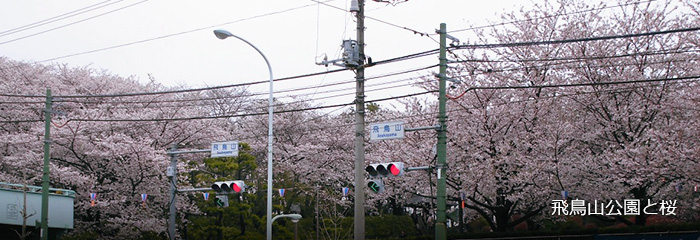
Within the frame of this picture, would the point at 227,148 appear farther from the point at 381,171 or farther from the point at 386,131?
the point at 381,171

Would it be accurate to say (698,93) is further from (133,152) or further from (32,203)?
(32,203)

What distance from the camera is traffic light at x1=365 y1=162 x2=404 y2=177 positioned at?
18109 millimetres

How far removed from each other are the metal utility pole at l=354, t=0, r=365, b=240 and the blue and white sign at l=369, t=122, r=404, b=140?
0.36m

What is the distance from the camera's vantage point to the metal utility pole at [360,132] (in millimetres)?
18750

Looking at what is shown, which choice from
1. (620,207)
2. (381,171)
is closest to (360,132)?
(381,171)

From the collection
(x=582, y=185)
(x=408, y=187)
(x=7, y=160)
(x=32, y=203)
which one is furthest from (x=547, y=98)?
(x=7, y=160)

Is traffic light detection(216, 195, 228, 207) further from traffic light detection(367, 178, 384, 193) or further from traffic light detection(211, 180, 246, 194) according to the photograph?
traffic light detection(367, 178, 384, 193)

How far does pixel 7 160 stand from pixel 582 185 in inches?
1024

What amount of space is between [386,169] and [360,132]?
56.2 inches

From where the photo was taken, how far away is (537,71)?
91.7 feet

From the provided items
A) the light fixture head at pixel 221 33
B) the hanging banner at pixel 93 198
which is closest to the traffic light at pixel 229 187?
the light fixture head at pixel 221 33

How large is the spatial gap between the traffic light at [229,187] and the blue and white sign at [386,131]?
5.38 m

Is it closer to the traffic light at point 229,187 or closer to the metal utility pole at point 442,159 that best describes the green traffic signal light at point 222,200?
the traffic light at point 229,187

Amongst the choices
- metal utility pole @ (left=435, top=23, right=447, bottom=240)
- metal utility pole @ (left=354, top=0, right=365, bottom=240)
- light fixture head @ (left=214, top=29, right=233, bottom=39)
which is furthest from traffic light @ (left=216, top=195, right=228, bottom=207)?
metal utility pole @ (left=435, top=23, right=447, bottom=240)
